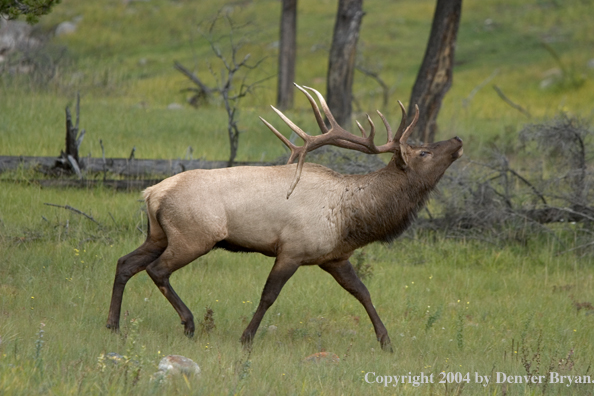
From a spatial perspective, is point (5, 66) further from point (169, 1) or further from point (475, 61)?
point (169, 1)

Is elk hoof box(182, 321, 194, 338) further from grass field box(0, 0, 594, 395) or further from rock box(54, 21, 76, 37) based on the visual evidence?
rock box(54, 21, 76, 37)

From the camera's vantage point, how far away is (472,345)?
6391 mm

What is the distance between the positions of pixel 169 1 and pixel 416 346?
1420 inches

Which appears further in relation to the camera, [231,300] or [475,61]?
[475,61]

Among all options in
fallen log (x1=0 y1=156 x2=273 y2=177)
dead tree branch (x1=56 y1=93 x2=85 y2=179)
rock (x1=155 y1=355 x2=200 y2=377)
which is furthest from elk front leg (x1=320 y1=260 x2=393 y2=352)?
dead tree branch (x1=56 y1=93 x2=85 y2=179)

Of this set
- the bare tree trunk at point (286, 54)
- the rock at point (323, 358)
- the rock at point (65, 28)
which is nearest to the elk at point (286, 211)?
the rock at point (323, 358)

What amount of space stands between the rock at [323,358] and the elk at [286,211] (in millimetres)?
674

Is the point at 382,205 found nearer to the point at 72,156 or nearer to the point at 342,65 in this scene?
the point at 72,156

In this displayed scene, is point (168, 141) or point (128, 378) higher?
point (128, 378)

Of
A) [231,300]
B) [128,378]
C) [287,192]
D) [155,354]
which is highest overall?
[287,192]

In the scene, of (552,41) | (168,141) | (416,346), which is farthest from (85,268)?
(552,41)

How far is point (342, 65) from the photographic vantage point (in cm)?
1511

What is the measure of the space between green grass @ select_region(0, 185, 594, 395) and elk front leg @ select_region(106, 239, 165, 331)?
0.21m

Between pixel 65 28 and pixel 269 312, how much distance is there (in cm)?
2961
